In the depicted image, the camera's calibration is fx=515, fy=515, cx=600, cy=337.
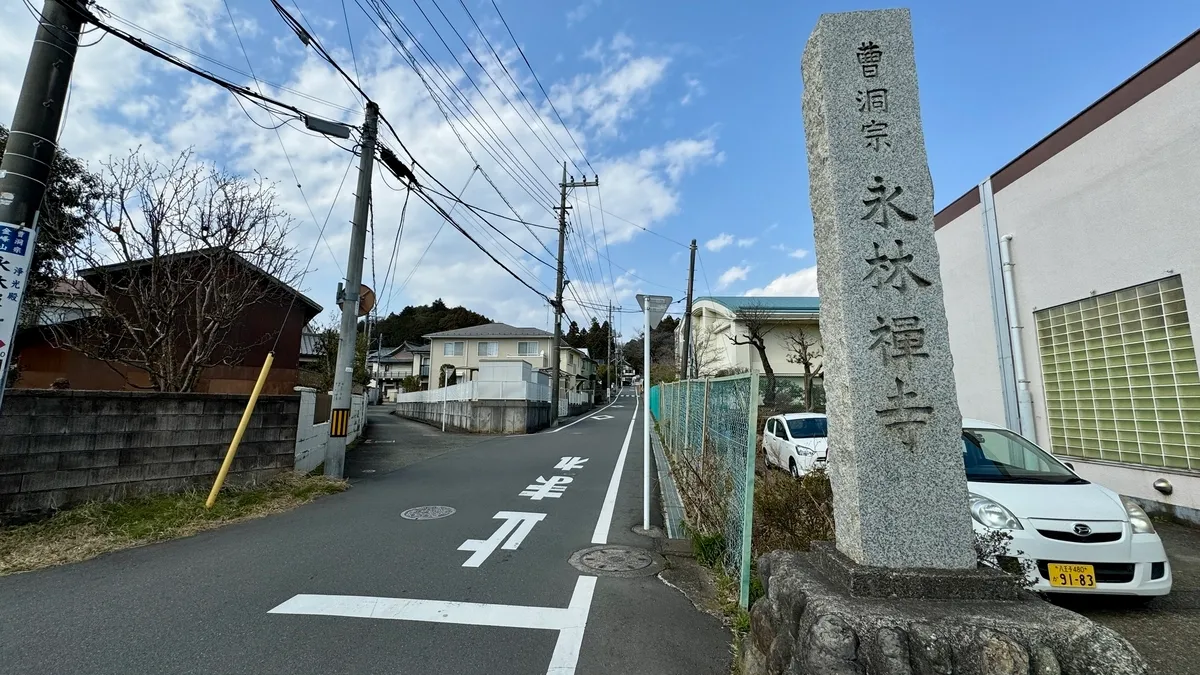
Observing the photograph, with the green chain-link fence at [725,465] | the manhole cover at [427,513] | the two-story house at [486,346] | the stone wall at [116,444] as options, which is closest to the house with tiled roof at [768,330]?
the two-story house at [486,346]

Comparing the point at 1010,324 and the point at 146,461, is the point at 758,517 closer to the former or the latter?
the point at 146,461

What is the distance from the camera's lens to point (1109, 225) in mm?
7875

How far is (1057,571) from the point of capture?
13.0ft

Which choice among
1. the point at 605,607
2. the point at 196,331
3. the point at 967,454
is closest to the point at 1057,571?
the point at 967,454

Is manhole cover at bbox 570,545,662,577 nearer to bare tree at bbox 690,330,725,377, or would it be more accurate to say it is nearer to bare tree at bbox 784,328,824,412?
bare tree at bbox 784,328,824,412

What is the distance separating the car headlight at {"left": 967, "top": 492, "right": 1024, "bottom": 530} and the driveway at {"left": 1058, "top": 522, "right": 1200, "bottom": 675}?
97 cm

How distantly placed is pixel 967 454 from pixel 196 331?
Answer: 10961 mm

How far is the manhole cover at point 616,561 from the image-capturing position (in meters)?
4.92

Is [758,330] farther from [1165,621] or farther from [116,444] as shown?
[116,444]

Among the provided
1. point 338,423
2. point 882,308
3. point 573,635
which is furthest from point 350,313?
point 882,308

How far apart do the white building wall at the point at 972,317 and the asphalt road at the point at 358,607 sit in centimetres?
896

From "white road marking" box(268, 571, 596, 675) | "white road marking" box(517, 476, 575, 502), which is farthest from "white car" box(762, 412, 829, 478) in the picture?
"white road marking" box(268, 571, 596, 675)

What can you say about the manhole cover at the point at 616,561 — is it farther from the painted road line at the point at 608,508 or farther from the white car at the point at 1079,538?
the white car at the point at 1079,538

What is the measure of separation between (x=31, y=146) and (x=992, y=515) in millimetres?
9768
